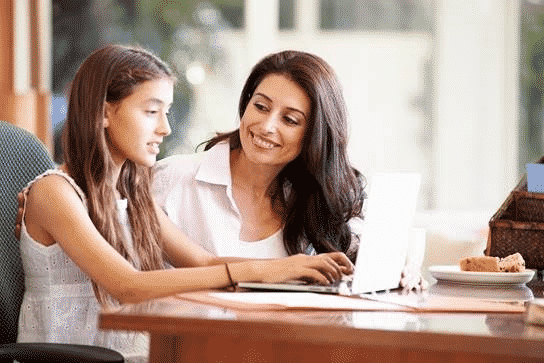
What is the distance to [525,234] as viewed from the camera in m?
2.12

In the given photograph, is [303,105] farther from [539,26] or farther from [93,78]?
[539,26]

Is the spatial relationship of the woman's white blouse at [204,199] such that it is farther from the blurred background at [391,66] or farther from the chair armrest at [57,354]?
the blurred background at [391,66]

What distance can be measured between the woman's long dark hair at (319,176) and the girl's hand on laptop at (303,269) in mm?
589

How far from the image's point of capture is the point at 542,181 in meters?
2.15

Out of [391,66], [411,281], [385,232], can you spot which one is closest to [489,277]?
[411,281]

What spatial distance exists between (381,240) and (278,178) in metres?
0.87

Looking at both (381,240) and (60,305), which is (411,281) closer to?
(381,240)

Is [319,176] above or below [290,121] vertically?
below

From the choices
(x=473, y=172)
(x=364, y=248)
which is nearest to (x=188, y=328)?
(x=364, y=248)

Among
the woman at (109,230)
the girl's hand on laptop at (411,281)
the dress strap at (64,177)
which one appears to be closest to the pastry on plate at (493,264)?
the girl's hand on laptop at (411,281)

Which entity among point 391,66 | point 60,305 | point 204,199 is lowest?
Result: point 60,305

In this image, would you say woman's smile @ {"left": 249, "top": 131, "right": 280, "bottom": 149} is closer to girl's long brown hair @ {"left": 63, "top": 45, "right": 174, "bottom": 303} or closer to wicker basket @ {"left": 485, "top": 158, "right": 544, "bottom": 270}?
girl's long brown hair @ {"left": 63, "top": 45, "right": 174, "bottom": 303}

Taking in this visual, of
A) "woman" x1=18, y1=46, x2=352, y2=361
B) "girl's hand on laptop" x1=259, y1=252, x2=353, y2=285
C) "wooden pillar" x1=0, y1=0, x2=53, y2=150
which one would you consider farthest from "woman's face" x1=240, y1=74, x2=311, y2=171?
"wooden pillar" x1=0, y1=0, x2=53, y2=150

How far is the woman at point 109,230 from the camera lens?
163cm
